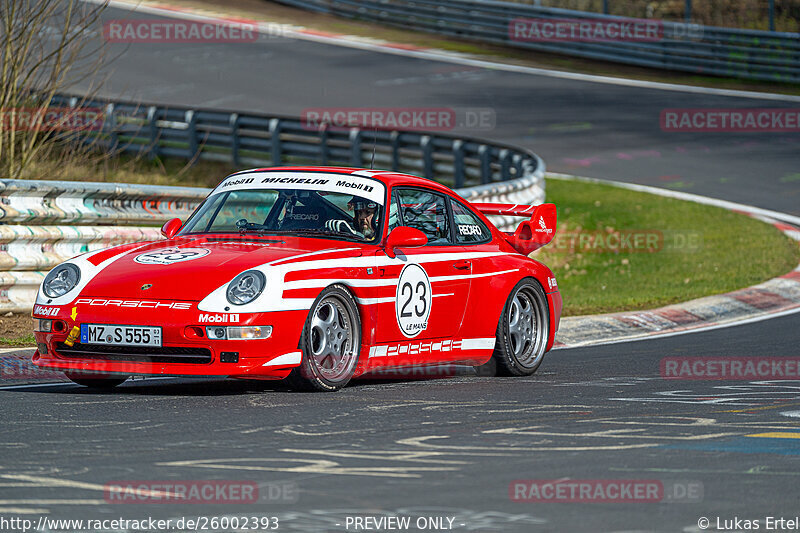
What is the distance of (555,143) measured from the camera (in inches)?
1013

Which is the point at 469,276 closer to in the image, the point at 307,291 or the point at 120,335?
the point at 307,291

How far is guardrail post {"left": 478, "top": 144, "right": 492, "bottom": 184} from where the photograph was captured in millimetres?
21328

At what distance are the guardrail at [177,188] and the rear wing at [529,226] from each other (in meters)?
3.08

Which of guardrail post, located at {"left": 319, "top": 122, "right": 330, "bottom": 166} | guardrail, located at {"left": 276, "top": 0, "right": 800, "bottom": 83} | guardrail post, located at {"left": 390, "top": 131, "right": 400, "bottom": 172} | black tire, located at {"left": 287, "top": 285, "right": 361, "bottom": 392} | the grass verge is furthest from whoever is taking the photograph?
guardrail, located at {"left": 276, "top": 0, "right": 800, "bottom": 83}

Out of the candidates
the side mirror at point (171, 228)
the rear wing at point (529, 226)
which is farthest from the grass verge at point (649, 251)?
the side mirror at point (171, 228)

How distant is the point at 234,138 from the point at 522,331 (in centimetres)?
1494

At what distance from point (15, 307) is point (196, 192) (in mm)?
2300

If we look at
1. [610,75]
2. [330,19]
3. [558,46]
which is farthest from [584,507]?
[330,19]

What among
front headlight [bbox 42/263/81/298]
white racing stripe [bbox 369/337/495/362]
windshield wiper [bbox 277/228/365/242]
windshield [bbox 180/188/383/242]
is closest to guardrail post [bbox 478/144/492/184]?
white racing stripe [bbox 369/337/495/362]

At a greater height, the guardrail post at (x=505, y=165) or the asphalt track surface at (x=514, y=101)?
the asphalt track surface at (x=514, y=101)

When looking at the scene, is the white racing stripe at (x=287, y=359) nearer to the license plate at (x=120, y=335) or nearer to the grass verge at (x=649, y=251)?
the license plate at (x=120, y=335)

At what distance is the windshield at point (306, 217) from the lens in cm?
880

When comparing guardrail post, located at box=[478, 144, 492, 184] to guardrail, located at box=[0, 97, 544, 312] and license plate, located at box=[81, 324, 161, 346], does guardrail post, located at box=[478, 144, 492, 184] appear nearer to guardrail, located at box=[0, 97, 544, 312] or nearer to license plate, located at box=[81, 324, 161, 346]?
guardrail, located at box=[0, 97, 544, 312]

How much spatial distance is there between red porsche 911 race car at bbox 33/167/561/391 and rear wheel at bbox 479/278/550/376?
0.04ft
